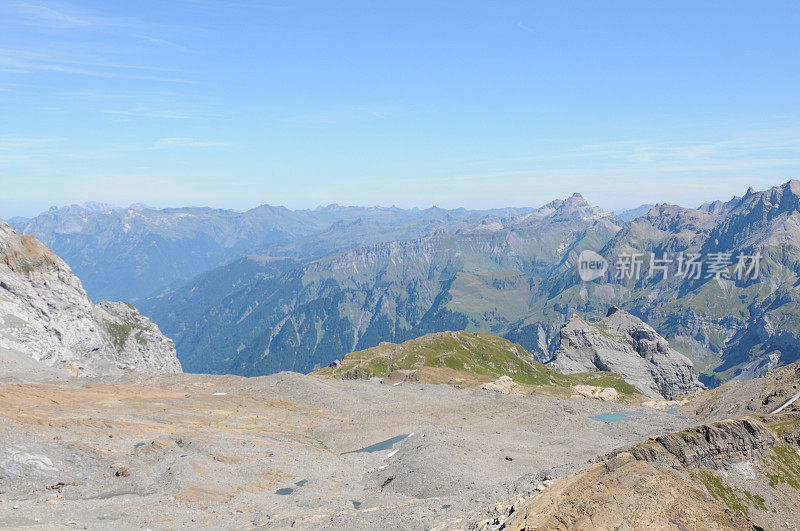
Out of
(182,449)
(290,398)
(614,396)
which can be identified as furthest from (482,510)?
(614,396)

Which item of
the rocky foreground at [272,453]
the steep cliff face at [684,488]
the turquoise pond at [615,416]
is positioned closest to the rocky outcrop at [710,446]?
the steep cliff face at [684,488]

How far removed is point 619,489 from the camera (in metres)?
41.0

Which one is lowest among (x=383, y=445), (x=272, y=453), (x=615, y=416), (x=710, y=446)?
(x=615, y=416)

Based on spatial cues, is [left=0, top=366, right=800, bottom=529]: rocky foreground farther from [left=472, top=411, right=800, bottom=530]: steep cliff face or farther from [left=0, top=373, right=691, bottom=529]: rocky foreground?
[left=0, top=373, right=691, bottom=529]: rocky foreground

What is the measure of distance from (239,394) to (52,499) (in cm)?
6331

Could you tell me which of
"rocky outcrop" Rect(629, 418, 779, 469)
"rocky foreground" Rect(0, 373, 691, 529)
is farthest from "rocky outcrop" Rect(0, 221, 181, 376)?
"rocky outcrop" Rect(629, 418, 779, 469)

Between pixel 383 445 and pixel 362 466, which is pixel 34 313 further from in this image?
pixel 362 466

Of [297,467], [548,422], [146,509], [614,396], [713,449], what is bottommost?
[614,396]

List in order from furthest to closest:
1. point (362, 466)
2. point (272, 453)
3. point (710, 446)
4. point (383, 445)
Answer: point (383, 445)
point (362, 466)
point (272, 453)
point (710, 446)

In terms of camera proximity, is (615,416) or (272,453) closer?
(272,453)

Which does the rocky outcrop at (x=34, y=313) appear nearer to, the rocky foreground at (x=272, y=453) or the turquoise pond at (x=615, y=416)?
the rocky foreground at (x=272, y=453)

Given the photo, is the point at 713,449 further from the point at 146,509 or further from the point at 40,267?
the point at 40,267

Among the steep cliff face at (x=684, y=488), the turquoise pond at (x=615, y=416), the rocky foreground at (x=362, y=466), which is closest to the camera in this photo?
the steep cliff face at (x=684, y=488)

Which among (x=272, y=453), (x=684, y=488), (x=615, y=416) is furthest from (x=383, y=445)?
(x=615, y=416)
